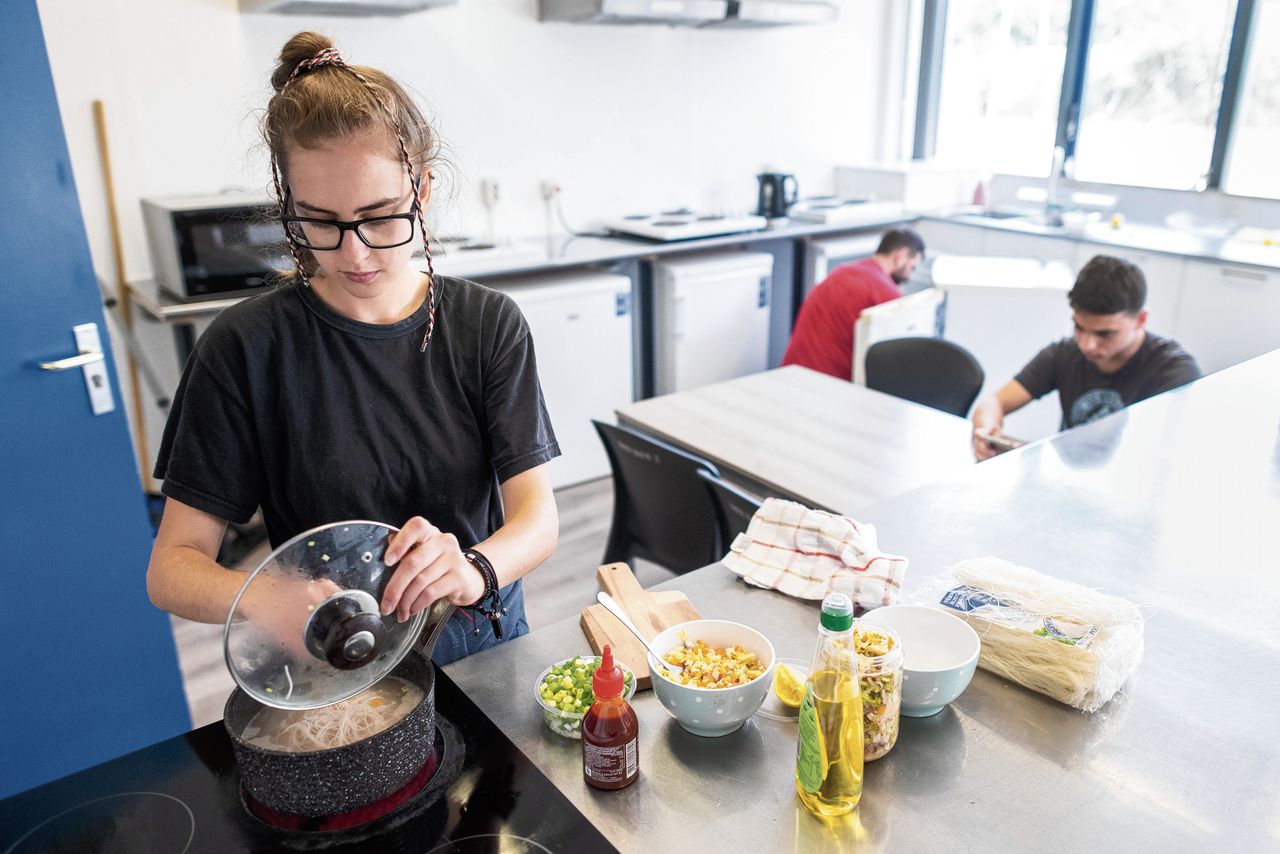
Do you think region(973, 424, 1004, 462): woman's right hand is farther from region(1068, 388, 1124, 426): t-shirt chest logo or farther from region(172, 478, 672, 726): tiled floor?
region(172, 478, 672, 726): tiled floor

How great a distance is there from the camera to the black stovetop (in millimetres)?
844

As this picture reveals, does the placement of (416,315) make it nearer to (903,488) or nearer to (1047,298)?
(903,488)

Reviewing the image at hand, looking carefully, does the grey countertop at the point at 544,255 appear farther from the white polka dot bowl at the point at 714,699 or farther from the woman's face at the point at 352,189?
the white polka dot bowl at the point at 714,699

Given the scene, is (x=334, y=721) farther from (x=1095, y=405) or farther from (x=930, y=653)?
(x=1095, y=405)

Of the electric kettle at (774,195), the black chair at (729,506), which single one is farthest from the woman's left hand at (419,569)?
the electric kettle at (774,195)

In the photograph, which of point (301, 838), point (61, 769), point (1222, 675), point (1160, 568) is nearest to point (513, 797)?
point (301, 838)

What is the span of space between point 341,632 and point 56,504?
1429mm

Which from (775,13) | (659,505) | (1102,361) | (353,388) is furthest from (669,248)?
(353,388)

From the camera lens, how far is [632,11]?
376 cm

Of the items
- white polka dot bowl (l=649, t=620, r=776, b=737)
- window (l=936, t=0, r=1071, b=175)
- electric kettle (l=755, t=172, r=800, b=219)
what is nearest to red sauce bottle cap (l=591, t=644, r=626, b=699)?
white polka dot bowl (l=649, t=620, r=776, b=737)

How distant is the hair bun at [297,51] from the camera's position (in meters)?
1.07

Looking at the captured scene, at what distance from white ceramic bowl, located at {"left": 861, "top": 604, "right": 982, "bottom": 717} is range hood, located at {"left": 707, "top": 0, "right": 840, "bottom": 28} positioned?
362cm

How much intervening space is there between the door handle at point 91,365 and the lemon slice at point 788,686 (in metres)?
1.56

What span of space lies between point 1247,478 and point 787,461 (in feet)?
2.88
